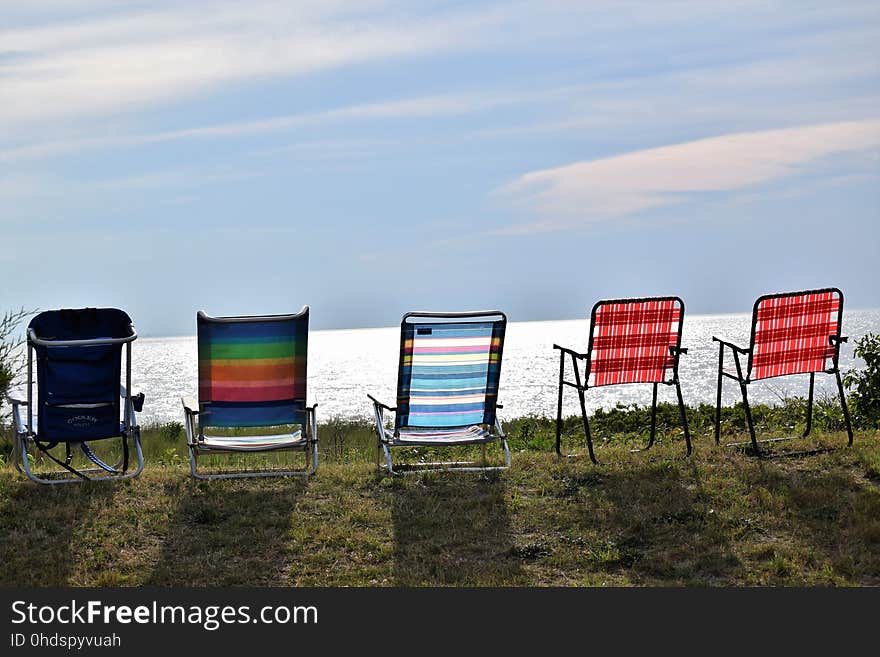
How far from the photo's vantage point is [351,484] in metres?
6.10

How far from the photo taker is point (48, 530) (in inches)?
207

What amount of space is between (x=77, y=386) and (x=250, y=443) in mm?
1065

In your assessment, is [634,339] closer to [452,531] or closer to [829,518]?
[829,518]

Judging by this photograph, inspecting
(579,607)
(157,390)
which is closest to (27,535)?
(579,607)

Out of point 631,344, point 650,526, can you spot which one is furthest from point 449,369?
point 650,526

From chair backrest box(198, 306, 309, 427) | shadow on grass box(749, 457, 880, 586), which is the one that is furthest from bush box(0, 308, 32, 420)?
shadow on grass box(749, 457, 880, 586)

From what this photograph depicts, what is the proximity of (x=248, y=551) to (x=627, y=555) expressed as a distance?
1.88 meters

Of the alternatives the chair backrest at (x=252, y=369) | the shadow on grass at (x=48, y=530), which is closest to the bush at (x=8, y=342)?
the shadow on grass at (x=48, y=530)

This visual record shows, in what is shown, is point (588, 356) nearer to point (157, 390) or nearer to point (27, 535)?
point (27, 535)

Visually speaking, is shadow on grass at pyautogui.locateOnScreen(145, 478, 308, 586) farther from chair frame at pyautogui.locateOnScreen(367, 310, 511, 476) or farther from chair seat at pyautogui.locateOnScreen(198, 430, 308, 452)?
chair frame at pyautogui.locateOnScreen(367, 310, 511, 476)

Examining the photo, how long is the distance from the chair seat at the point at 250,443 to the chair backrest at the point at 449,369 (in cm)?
66

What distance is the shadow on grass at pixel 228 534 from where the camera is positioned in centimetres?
473

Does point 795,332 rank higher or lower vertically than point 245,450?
higher

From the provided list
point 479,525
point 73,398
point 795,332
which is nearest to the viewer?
point 479,525
